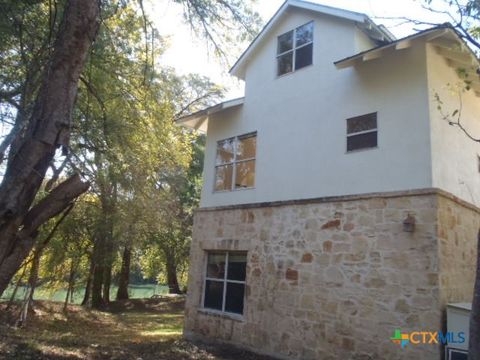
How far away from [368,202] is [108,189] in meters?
10.3

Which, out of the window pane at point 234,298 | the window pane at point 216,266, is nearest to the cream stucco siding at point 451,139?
the window pane at point 234,298

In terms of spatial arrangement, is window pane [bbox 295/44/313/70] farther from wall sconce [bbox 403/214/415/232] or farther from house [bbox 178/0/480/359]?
wall sconce [bbox 403/214/415/232]

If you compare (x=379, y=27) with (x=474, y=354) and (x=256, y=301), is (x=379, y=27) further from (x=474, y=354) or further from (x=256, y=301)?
(x=474, y=354)

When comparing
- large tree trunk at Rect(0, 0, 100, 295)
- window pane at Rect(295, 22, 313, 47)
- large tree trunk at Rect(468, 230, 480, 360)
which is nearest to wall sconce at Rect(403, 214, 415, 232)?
large tree trunk at Rect(468, 230, 480, 360)

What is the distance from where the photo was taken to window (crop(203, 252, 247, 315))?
10.3m

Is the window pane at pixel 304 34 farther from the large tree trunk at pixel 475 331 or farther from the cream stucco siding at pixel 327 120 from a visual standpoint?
the large tree trunk at pixel 475 331

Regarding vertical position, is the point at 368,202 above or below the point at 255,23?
below

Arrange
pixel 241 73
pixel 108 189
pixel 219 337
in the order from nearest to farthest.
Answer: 1. pixel 219 337
2. pixel 241 73
3. pixel 108 189

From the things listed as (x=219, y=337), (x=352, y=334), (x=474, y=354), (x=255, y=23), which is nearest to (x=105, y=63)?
(x=255, y=23)

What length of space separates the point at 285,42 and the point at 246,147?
291cm

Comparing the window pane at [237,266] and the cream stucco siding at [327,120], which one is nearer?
the cream stucco siding at [327,120]

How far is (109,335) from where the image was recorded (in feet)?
44.4

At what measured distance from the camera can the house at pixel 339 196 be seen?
293 inches

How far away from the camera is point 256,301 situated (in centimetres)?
970
